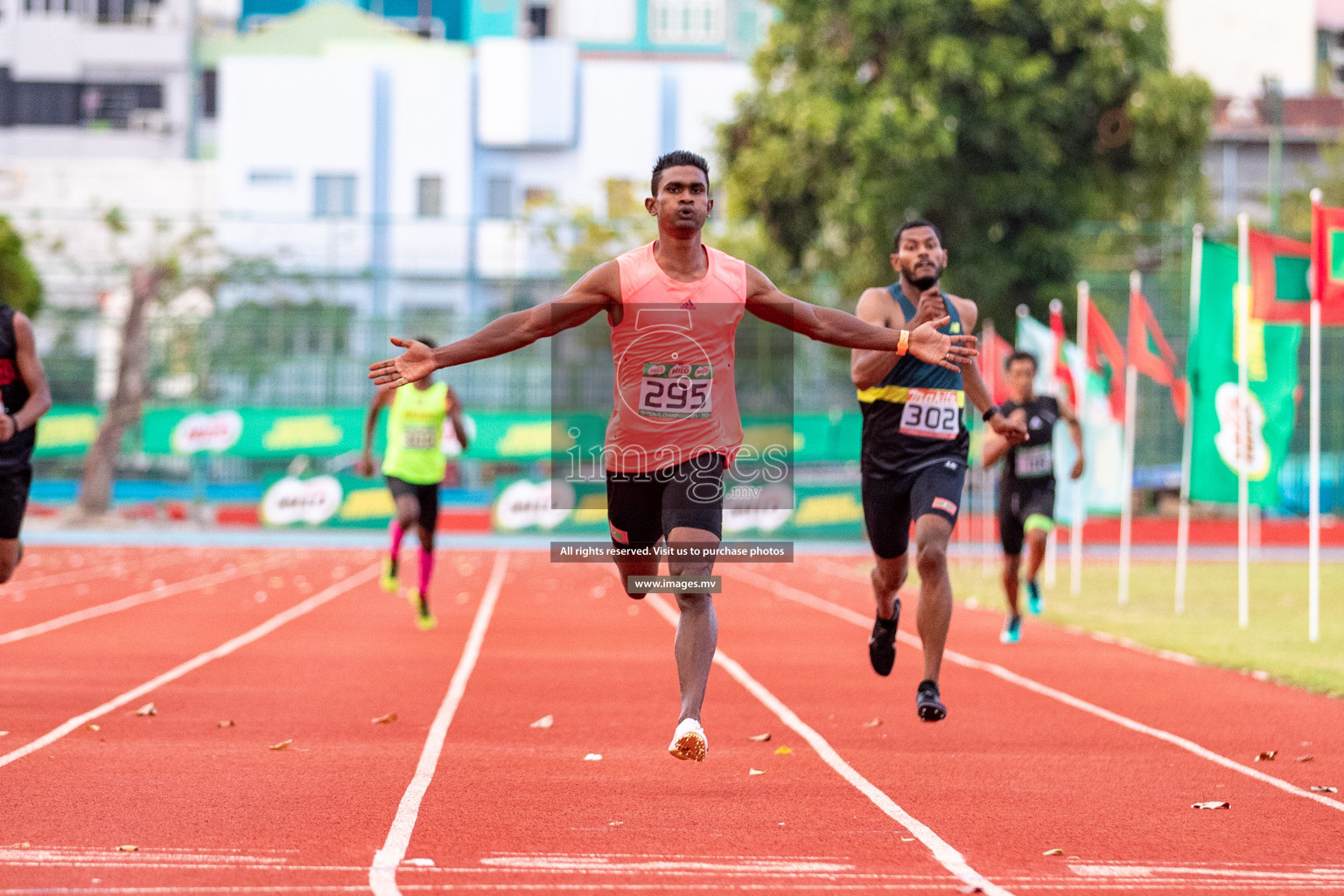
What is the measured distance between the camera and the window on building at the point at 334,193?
174 ft

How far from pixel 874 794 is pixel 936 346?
1649 mm

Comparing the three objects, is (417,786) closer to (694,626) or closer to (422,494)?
(694,626)

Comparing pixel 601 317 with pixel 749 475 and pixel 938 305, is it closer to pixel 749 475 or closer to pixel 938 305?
pixel 749 475

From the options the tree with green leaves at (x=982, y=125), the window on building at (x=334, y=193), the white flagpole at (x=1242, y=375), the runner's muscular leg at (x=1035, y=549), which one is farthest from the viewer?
the window on building at (x=334, y=193)

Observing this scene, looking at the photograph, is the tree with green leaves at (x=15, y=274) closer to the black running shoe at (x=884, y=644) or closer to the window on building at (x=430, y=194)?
the window on building at (x=430, y=194)

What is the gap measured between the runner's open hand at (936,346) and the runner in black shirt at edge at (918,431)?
3.22ft

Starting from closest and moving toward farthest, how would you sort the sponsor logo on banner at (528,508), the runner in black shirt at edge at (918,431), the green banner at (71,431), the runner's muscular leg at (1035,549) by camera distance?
1. the runner in black shirt at edge at (918,431)
2. the runner's muscular leg at (1035,549)
3. the sponsor logo on banner at (528,508)
4. the green banner at (71,431)

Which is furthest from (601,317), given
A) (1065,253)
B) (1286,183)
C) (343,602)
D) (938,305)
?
(1286,183)

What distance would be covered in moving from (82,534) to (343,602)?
14740 millimetres

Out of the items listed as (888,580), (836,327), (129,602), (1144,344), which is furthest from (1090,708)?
(129,602)

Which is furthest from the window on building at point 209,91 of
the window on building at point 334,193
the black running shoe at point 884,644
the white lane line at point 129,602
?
the black running shoe at point 884,644

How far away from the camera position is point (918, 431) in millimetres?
7859

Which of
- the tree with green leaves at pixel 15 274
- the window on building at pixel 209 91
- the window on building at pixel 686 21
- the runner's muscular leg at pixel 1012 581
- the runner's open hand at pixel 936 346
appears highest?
the window on building at pixel 686 21

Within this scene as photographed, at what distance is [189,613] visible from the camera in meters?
15.0
